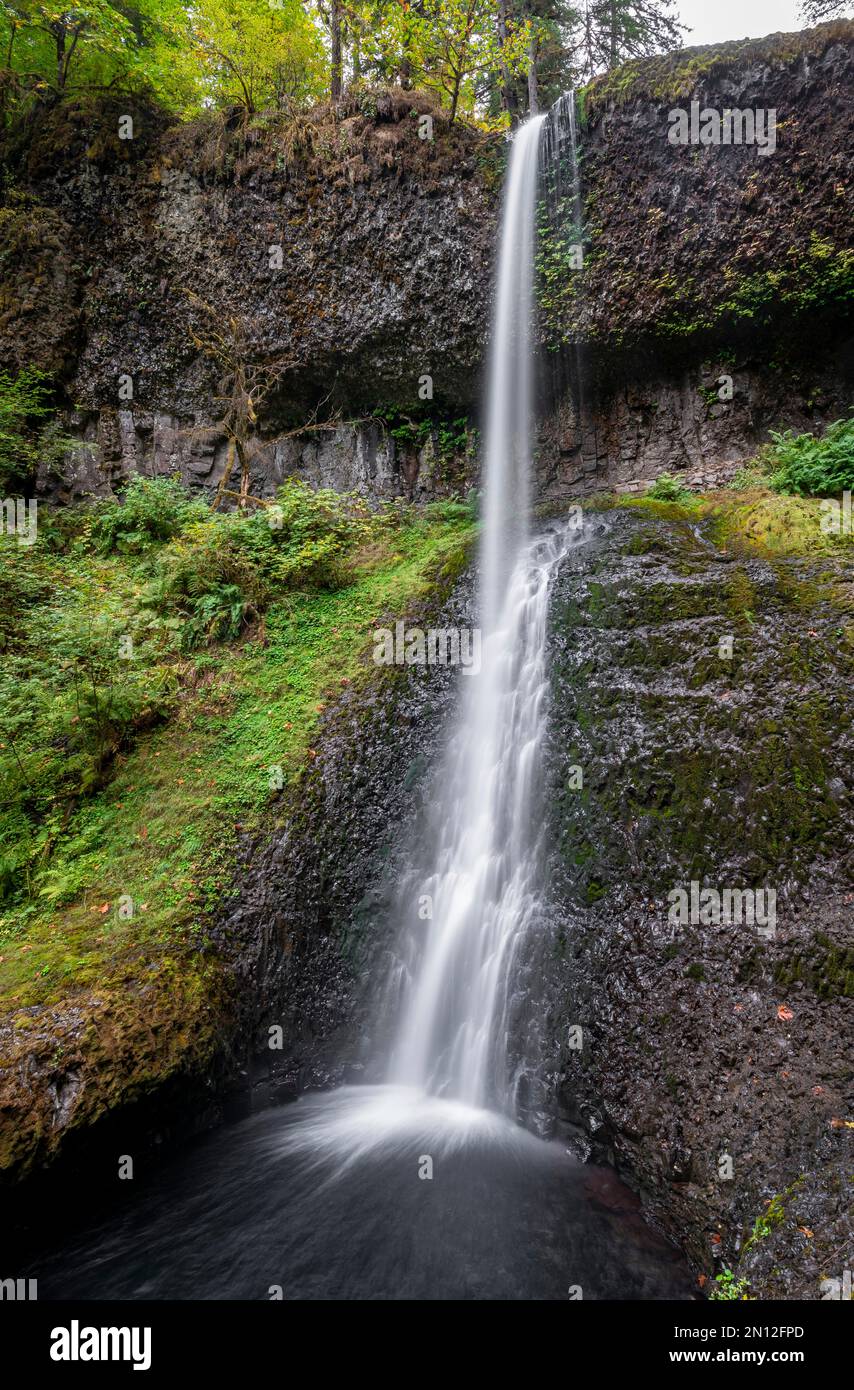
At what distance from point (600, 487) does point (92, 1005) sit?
10426 millimetres

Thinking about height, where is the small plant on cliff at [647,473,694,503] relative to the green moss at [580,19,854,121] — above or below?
below

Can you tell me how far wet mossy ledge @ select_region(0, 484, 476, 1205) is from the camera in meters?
4.31

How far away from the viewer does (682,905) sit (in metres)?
4.25

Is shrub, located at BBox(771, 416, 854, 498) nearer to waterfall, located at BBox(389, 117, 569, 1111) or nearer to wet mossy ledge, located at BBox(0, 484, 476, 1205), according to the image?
waterfall, located at BBox(389, 117, 569, 1111)

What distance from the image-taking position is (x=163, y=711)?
7.10 m

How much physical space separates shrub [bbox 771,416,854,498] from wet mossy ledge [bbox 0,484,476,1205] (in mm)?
3837

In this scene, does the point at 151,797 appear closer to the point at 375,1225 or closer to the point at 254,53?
the point at 375,1225

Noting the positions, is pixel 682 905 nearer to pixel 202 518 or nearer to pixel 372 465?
pixel 202 518

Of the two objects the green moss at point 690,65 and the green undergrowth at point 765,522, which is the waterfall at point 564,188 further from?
the green undergrowth at point 765,522

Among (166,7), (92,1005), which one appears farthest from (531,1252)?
(166,7)

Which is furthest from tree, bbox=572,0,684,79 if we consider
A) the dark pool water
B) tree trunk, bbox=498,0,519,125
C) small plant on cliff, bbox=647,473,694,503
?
the dark pool water

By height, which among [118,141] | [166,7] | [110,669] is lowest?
[110,669]

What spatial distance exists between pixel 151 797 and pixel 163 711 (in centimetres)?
115
